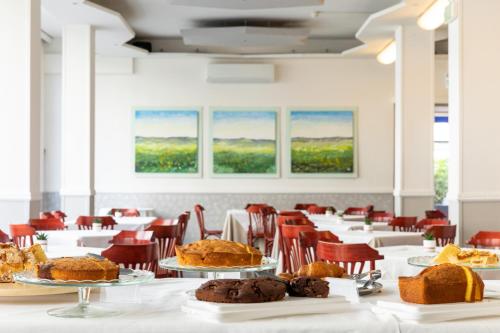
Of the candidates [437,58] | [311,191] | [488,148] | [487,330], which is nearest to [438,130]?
[437,58]

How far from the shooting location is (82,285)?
1.97m

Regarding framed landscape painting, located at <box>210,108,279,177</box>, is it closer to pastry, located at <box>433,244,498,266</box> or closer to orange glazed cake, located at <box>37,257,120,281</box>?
pastry, located at <box>433,244,498,266</box>

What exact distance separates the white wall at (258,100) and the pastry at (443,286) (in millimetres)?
12220

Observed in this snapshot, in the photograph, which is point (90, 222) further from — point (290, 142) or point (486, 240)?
point (290, 142)

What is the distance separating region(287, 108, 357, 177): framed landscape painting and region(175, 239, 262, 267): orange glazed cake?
1200 centimetres

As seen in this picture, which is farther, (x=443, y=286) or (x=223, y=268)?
(x=223, y=268)

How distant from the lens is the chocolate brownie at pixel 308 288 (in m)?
2.04

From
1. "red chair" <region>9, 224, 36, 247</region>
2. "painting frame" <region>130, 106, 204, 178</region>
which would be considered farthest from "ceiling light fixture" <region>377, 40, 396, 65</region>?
"red chair" <region>9, 224, 36, 247</region>

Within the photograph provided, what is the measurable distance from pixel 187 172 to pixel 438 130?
4838 millimetres

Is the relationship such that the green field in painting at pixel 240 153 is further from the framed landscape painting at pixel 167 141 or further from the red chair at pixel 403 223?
the red chair at pixel 403 223

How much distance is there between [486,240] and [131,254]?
3303 mm

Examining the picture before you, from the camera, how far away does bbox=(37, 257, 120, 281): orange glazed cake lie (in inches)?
78.7

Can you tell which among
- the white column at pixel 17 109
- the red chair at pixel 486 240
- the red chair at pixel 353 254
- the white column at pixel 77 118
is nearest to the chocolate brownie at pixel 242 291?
the red chair at pixel 353 254

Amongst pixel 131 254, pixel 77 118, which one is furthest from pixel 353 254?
pixel 77 118
